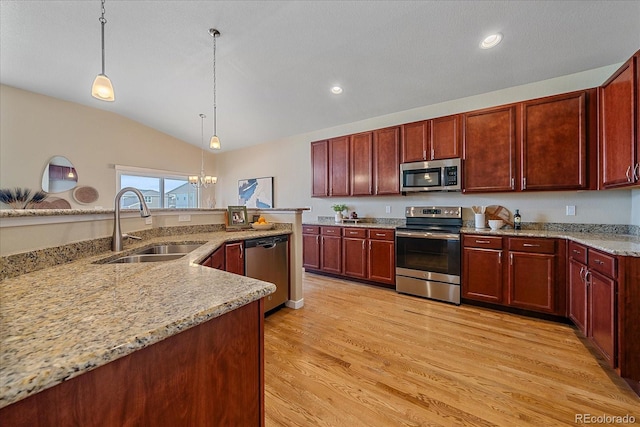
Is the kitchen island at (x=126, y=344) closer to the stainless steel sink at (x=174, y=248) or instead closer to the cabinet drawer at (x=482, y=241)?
the stainless steel sink at (x=174, y=248)

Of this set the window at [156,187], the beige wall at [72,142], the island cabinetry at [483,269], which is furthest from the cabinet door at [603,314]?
the window at [156,187]

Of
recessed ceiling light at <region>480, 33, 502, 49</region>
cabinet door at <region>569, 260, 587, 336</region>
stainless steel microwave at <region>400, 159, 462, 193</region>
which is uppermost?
recessed ceiling light at <region>480, 33, 502, 49</region>

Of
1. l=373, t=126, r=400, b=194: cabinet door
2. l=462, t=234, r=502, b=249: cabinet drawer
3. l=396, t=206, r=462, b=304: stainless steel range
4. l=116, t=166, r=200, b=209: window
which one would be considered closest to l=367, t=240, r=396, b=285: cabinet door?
l=396, t=206, r=462, b=304: stainless steel range

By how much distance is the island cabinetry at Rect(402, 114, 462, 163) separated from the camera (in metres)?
3.27

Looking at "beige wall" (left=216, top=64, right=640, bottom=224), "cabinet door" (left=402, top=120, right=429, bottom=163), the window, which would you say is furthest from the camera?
the window

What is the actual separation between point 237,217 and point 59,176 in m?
3.57

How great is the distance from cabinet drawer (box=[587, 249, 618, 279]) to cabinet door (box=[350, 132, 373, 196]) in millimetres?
2472

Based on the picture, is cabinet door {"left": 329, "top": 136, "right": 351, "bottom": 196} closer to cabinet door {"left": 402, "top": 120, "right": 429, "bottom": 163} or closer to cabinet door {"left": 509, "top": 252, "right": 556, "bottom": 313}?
cabinet door {"left": 402, "top": 120, "right": 429, "bottom": 163}

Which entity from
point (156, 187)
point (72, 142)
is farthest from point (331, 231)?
point (72, 142)

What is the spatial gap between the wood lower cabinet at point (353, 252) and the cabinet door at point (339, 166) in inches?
26.6

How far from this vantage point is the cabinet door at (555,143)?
2.60 m

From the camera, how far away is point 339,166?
4.30 meters

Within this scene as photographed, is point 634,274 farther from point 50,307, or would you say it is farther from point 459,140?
point 50,307

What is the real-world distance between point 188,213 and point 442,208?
3.25 m
